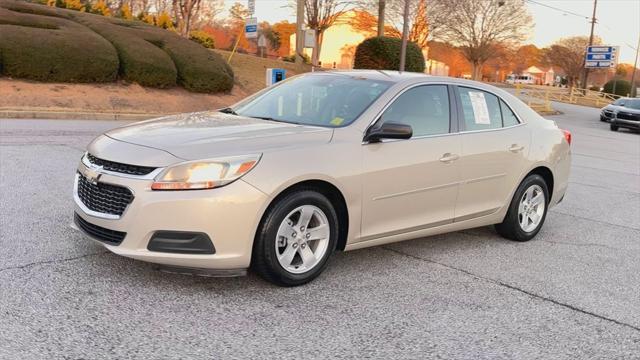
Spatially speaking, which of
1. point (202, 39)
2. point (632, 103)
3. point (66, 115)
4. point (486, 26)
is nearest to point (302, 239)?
point (66, 115)

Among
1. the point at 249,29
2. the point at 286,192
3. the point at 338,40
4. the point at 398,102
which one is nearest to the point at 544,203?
the point at 398,102

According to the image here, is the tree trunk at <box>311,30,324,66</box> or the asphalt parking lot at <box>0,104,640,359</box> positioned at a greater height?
the tree trunk at <box>311,30,324,66</box>

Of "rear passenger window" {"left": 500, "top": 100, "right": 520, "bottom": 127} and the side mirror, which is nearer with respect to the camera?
the side mirror

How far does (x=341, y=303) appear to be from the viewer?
3967 mm

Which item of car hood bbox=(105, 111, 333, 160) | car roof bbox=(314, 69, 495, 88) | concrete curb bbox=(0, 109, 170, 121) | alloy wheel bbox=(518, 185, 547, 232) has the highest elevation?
car roof bbox=(314, 69, 495, 88)

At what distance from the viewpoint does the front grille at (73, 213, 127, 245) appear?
3.84 metres

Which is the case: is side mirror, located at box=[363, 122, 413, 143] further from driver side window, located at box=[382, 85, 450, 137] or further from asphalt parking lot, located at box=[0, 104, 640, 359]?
asphalt parking lot, located at box=[0, 104, 640, 359]

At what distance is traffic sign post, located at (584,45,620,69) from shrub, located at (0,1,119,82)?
155ft

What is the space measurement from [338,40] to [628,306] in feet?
217

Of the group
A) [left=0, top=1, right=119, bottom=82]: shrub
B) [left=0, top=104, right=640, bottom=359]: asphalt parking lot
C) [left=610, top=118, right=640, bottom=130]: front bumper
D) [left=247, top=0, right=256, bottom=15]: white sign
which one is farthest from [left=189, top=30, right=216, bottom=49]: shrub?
[left=0, top=104, right=640, bottom=359]: asphalt parking lot

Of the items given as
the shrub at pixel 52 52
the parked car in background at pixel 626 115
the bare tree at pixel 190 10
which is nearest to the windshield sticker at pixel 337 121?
the shrub at pixel 52 52

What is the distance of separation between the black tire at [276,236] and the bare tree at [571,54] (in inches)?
3480

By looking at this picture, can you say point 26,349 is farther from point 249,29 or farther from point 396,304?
point 249,29

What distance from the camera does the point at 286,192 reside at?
401 centimetres
